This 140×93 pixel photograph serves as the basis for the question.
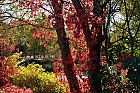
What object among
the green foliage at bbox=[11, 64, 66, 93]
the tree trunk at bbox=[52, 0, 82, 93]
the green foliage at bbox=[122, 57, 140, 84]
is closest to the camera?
the green foliage at bbox=[122, 57, 140, 84]

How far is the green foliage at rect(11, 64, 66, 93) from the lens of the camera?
8.13 m

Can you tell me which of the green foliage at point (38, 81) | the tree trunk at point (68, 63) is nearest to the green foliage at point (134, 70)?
the tree trunk at point (68, 63)

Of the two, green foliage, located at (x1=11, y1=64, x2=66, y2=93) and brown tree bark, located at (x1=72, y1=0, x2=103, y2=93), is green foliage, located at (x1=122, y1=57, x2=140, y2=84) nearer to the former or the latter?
brown tree bark, located at (x1=72, y1=0, x2=103, y2=93)

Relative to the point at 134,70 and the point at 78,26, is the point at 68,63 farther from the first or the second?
the point at 134,70

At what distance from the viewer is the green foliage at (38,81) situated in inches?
320

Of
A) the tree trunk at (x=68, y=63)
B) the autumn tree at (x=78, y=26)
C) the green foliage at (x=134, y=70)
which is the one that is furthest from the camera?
the tree trunk at (x=68, y=63)

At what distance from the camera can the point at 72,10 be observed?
16.9 feet

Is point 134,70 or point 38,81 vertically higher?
point 134,70

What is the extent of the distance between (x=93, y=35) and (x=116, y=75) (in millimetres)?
1084

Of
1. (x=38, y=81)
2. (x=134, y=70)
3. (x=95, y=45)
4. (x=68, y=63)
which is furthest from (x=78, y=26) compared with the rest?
(x=38, y=81)

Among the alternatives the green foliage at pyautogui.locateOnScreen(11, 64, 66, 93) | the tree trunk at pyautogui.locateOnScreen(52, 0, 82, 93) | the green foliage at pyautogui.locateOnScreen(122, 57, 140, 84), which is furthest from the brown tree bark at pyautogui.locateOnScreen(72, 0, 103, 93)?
the green foliage at pyautogui.locateOnScreen(11, 64, 66, 93)

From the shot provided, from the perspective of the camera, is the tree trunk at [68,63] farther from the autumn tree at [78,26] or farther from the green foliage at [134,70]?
the green foliage at [134,70]

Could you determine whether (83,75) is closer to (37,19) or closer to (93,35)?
(93,35)

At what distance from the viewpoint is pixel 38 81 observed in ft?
27.5
